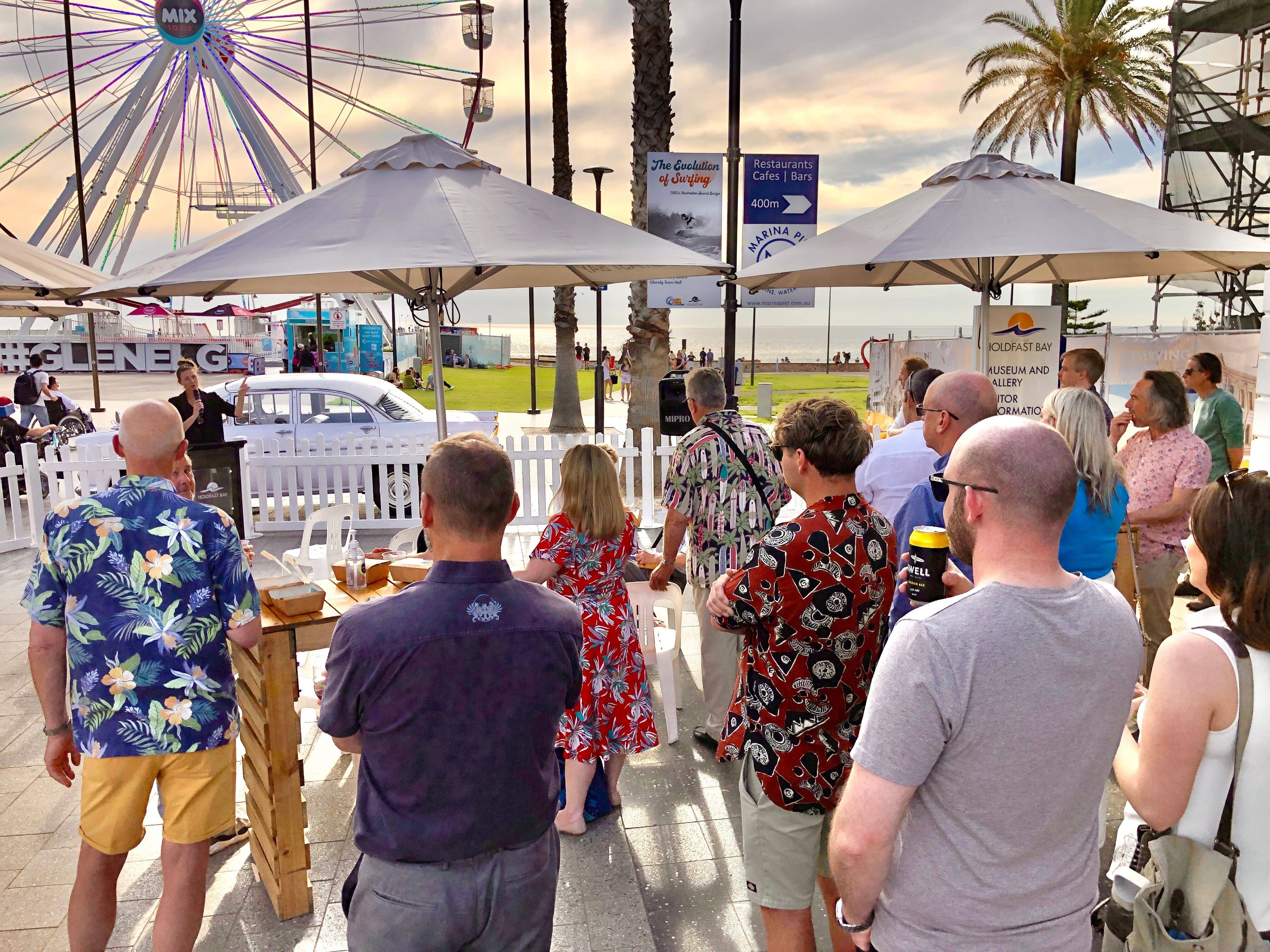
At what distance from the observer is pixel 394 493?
33.5 feet

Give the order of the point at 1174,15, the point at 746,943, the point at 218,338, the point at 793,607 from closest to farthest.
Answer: the point at 793,607
the point at 746,943
the point at 1174,15
the point at 218,338

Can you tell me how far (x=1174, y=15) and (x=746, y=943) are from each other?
21.2m

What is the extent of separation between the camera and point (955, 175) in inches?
221

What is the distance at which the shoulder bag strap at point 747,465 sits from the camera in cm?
420

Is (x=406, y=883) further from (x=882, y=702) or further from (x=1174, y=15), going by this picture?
(x=1174, y=15)

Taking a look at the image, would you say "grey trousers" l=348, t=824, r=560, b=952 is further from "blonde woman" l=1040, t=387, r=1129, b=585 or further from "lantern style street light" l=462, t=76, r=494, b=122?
"lantern style street light" l=462, t=76, r=494, b=122

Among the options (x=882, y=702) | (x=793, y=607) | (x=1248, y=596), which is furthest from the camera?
(x=793, y=607)

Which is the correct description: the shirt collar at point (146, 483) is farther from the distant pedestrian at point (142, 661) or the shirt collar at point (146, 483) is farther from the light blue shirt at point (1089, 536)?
the light blue shirt at point (1089, 536)

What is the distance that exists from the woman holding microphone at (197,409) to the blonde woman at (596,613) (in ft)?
17.9

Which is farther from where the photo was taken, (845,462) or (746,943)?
(746,943)

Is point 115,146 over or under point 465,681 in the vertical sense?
over

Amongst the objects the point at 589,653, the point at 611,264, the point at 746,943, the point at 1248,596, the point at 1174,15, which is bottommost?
the point at 746,943

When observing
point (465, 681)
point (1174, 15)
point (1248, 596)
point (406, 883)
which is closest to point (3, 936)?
point (406, 883)

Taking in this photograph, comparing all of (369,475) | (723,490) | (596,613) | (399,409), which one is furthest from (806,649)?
(399,409)
